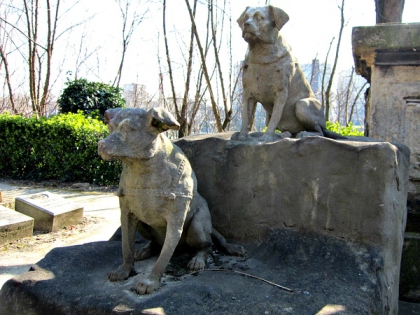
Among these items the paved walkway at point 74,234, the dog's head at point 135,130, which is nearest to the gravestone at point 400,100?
the dog's head at point 135,130

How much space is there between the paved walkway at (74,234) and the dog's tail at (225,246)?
6.82 ft

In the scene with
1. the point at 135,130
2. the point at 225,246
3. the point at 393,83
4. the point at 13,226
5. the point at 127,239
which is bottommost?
the point at 13,226

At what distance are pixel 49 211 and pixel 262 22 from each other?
4085 mm

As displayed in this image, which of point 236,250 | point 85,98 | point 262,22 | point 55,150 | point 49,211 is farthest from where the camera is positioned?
point 85,98

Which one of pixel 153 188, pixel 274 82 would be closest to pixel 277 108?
pixel 274 82

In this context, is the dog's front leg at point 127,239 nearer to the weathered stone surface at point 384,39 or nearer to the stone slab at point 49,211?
the weathered stone surface at point 384,39

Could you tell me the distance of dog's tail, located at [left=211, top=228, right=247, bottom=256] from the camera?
126 inches

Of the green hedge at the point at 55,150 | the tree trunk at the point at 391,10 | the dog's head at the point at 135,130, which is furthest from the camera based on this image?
the green hedge at the point at 55,150

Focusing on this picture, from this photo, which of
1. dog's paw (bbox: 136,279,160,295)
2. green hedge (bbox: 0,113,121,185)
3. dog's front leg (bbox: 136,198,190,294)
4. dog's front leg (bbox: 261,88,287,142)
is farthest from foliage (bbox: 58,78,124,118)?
dog's paw (bbox: 136,279,160,295)

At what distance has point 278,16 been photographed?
334 cm

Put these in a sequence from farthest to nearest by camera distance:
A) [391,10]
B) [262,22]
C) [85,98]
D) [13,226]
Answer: [85,98]
[391,10]
[13,226]
[262,22]

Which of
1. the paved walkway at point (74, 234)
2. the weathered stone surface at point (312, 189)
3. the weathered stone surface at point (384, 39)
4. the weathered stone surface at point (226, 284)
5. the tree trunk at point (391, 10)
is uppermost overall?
the tree trunk at point (391, 10)

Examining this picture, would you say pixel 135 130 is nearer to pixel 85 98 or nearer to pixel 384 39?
pixel 384 39

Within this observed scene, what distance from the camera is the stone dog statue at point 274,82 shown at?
3.34 meters
